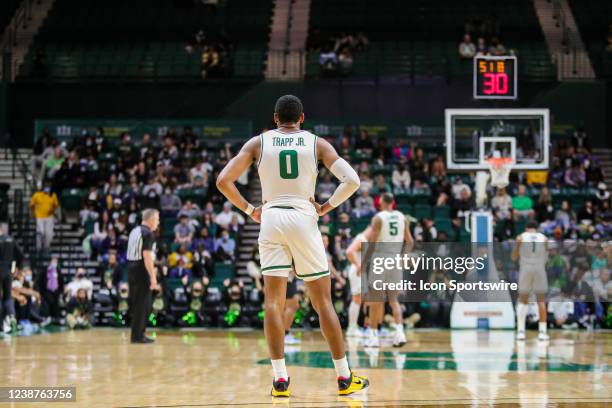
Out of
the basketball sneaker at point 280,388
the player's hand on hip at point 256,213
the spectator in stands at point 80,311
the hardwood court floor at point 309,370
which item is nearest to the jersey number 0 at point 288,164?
the player's hand on hip at point 256,213

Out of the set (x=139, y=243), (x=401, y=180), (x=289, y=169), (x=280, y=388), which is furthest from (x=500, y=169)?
(x=280, y=388)

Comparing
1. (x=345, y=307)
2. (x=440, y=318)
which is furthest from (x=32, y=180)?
(x=440, y=318)

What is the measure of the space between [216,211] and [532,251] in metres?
9.53

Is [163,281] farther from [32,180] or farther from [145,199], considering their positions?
[32,180]

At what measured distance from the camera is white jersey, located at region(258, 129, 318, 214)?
739 centimetres

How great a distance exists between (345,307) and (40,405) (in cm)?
1133

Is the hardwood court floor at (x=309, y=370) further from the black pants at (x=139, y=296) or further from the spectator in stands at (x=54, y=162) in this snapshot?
the spectator in stands at (x=54, y=162)

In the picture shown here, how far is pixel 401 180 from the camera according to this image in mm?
22766

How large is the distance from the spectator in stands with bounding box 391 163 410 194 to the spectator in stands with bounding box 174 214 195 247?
5.10m

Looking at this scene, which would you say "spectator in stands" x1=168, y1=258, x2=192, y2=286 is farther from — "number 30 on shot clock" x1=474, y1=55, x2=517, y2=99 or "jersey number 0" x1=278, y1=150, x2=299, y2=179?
"jersey number 0" x1=278, y1=150, x2=299, y2=179

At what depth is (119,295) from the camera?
1864 cm

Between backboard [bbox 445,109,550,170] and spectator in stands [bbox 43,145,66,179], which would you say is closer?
backboard [bbox 445,109,550,170]

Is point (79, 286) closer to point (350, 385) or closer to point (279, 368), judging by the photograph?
point (279, 368)

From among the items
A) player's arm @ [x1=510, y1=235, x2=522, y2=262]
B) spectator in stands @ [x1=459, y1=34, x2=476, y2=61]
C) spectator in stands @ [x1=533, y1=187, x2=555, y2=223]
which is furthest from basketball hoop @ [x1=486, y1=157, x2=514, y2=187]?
spectator in stands @ [x1=459, y1=34, x2=476, y2=61]
